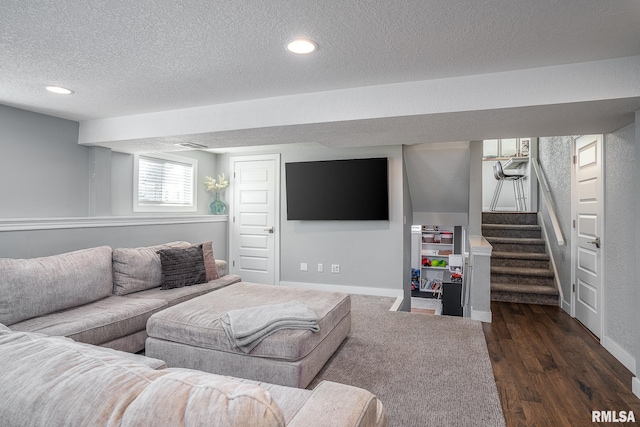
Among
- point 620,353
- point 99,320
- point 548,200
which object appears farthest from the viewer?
point 548,200

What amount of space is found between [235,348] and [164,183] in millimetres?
3558

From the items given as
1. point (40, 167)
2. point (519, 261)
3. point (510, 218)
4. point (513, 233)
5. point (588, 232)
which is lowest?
point (519, 261)

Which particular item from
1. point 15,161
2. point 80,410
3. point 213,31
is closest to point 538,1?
point 213,31

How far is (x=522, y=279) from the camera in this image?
4.92 meters

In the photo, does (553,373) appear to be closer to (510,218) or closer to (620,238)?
(620,238)

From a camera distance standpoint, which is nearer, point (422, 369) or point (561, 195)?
point (422, 369)

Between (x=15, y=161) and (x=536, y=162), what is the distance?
710 centimetres

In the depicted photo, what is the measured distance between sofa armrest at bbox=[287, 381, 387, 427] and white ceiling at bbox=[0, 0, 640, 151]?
1.66 metres

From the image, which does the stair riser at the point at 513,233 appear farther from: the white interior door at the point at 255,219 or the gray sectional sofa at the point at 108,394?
the gray sectional sofa at the point at 108,394

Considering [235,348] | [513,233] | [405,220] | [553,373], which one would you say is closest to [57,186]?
[235,348]

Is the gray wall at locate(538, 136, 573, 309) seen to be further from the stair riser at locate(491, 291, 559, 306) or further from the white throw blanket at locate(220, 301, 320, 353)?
the white throw blanket at locate(220, 301, 320, 353)

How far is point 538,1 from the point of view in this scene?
5.39 ft

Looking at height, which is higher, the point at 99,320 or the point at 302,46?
the point at 302,46

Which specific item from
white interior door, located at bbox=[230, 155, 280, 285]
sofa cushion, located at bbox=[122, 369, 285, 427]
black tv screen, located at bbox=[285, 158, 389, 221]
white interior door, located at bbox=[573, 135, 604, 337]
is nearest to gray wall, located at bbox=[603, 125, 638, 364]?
white interior door, located at bbox=[573, 135, 604, 337]
